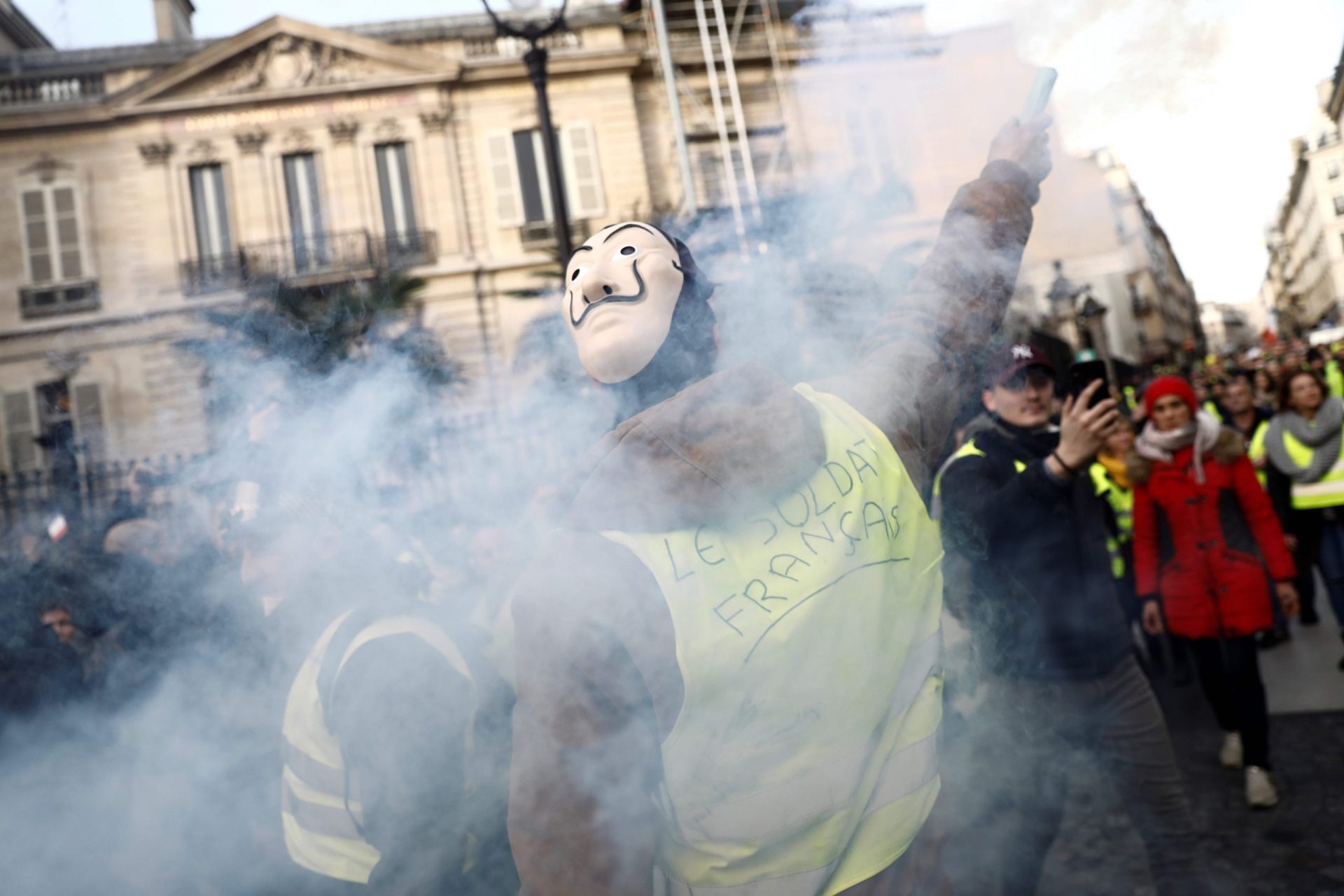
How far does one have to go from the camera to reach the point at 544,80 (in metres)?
6.29

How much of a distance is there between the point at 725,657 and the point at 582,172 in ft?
54.6

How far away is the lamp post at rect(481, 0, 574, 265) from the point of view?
5930 millimetres

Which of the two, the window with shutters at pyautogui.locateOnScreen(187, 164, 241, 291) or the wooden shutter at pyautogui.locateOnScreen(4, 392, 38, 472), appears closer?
the wooden shutter at pyautogui.locateOnScreen(4, 392, 38, 472)

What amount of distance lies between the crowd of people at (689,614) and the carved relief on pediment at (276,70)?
13.5 meters

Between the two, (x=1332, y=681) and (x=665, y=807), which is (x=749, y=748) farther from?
(x=1332, y=681)

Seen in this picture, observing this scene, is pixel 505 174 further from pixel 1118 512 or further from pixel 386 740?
pixel 386 740

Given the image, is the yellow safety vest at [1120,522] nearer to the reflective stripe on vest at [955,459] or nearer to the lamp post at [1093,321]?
the lamp post at [1093,321]

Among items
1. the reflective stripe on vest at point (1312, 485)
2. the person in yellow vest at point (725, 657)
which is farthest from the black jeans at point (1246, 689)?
the person in yellow vest at point (725, 657)

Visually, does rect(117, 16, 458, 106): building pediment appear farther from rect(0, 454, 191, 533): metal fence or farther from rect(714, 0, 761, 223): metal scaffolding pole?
rect(714, 0, 761, 223): metal scaffolding pole

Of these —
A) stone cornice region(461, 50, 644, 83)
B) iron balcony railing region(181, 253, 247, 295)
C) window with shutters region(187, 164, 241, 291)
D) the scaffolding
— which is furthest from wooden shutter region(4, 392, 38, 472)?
the scaffolding

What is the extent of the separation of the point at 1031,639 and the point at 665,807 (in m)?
2.05

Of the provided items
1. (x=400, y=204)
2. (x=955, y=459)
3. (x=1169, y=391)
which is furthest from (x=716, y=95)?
(x=400, y=204)

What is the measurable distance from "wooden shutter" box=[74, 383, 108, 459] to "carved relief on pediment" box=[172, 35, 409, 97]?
5.17 metres

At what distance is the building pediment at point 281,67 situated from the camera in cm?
1494
